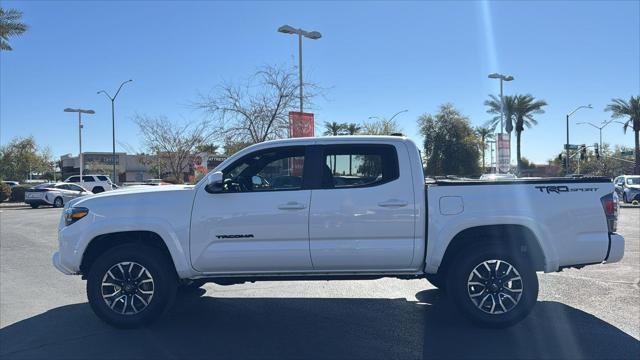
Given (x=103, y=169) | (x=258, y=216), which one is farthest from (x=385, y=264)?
(x=103, y=169)

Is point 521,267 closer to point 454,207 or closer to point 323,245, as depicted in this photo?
point 454,207

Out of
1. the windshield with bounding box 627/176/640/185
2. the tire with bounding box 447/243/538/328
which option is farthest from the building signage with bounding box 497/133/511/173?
the tire with bounding box 447/243/538/328

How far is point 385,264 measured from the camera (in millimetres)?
5633

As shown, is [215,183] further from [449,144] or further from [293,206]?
[449,144]

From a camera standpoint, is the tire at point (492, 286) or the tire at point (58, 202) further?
the tire at point (58, 202)

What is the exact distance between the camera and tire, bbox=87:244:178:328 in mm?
5734

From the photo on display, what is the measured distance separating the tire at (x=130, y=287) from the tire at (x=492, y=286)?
3.06m

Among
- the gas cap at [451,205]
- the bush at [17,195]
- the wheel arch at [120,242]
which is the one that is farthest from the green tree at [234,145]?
the bush at [17,195]

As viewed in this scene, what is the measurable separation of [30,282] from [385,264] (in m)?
5.95

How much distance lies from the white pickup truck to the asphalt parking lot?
0.42 m

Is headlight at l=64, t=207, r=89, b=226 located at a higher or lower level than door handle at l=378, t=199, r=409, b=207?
lower

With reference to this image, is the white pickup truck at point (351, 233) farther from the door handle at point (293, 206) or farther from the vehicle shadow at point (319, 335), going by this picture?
the vehicle shadow at point (319, 335)

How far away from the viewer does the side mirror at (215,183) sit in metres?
5.57

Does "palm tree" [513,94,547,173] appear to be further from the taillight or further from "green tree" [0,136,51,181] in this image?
"green tree" [0,136,51,181]
